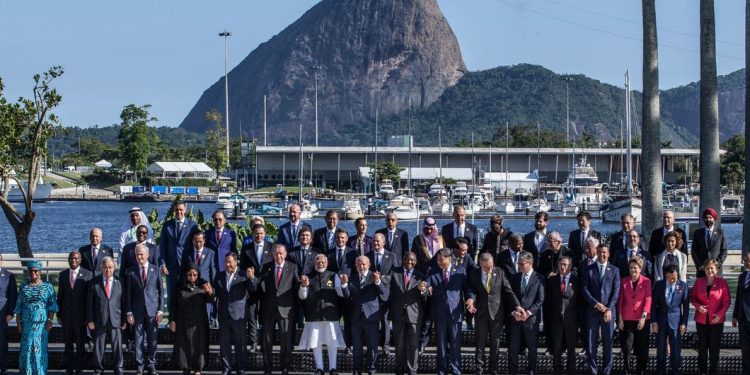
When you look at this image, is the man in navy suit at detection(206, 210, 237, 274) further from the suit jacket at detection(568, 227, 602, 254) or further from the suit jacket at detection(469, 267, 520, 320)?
the suit jacket at detection(568, 227, 602, 254)

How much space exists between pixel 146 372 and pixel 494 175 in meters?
121

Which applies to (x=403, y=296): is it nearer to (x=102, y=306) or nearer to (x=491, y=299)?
(x=491, y=299)

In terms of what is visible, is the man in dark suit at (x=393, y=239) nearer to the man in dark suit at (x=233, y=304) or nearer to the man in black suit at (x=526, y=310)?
the man in black suit at (x=526, y=310)

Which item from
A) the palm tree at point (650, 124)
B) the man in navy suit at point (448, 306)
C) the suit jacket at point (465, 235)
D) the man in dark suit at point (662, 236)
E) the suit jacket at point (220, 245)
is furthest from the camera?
the palm tree at point (650, 124)

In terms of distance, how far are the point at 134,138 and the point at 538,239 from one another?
12992 cm

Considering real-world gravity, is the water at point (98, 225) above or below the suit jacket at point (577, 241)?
below

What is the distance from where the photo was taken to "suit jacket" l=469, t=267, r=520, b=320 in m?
14.2

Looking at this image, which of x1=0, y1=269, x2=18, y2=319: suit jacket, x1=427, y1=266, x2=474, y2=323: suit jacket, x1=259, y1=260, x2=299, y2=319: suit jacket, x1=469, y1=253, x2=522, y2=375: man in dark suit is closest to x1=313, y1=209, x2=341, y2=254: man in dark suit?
x1=259, y1=260, x2=299, y2=319: suit jacket

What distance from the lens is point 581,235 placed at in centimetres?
1551

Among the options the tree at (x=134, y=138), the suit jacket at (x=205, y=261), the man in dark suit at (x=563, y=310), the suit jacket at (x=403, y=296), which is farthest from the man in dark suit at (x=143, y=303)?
the tree at (x=134, y=138)

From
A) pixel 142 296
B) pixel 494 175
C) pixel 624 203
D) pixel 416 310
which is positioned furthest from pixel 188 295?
pixel 494 175

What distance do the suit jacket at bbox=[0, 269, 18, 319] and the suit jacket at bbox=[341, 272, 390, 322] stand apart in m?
4.38

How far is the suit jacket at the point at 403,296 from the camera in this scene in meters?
14.3

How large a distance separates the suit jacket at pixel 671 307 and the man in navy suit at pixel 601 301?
1.78ft
